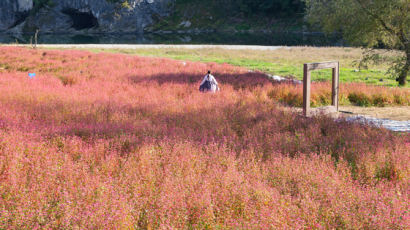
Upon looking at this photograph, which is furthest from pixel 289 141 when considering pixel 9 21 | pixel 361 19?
pixel 9 21

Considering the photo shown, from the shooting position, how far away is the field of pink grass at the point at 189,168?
3.94 meters

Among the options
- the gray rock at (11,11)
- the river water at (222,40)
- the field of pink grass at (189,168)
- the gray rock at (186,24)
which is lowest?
the field of pink grass at (189,168)

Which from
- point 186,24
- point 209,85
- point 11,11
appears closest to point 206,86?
point 209,85

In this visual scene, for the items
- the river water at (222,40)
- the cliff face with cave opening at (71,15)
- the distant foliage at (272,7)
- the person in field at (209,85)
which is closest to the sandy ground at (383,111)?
the person in field at (209,85)

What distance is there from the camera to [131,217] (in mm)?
3887

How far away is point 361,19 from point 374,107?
5.89m

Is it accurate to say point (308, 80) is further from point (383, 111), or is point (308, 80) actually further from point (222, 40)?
point (222, 40)

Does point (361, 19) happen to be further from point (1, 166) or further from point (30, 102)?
point (1, 166)

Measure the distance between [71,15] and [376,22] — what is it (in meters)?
72.3

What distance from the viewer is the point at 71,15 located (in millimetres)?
78562

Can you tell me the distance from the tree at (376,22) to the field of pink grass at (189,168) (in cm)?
960

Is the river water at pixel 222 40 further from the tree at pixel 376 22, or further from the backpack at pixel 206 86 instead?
the backpack at pixel 206 86

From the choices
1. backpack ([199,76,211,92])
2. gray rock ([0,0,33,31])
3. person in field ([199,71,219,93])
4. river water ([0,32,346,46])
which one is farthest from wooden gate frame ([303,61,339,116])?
gray rock ([0,0,33,31])

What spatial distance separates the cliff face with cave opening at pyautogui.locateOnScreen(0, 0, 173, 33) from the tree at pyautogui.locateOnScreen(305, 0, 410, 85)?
61683mm
